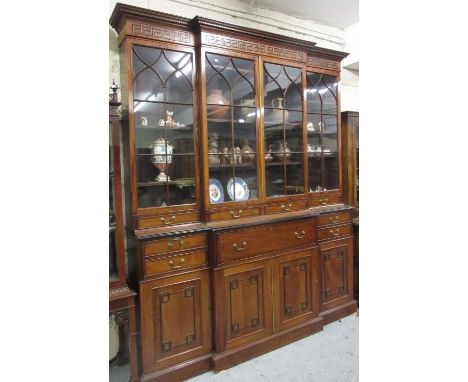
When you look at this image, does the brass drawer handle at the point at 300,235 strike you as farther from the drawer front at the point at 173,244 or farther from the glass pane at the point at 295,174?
the drawer front at the point at 173,244

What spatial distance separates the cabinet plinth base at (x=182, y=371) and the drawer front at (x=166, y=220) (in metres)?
0.89

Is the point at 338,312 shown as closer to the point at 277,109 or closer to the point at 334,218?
the point at 334,218

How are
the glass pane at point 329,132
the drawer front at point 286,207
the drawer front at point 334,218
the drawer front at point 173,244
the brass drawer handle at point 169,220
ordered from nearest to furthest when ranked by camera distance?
the drawer front at point 173,244, the brass drawer handle at point 169,220, the drawer front at point 286,207, the drawer front at point 334,218, the glass pane at point 329,132

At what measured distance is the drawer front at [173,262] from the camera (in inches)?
70.8

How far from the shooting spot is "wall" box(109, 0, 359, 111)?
2.03 m

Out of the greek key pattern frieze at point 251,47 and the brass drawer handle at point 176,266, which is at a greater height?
the greek key pattern frieze at point 251,47

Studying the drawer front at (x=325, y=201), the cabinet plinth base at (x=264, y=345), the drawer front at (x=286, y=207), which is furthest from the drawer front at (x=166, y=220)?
the drawer front at (x=325, y=201)

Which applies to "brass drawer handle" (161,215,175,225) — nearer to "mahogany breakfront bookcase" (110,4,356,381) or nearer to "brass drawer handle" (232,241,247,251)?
"mahogany breakfront bookcase" (110,4,356,381)

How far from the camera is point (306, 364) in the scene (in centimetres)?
206

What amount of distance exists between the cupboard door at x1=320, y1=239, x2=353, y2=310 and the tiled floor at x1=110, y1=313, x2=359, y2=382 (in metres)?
0.30

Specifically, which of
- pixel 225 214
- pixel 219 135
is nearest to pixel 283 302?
pixel 225 214
